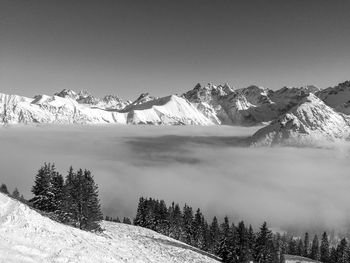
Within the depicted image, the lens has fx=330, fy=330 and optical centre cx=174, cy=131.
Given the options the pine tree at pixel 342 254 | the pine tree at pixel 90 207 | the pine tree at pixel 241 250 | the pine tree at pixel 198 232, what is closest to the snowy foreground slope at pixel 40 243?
the pine tree at pixel 90 207

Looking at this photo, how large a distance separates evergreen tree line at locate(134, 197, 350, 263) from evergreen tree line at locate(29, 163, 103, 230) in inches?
1049

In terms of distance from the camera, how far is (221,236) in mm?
83750

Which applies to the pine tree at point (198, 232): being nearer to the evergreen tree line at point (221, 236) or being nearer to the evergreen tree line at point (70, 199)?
the evergreen tree line at point (221, 236)

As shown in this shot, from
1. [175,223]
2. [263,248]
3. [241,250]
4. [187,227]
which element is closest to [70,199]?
[241,250]

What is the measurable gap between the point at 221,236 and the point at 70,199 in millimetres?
46304

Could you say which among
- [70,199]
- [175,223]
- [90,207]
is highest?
[70,199]

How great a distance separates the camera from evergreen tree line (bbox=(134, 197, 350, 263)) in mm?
62969

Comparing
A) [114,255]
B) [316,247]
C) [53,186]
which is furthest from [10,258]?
[316,247]

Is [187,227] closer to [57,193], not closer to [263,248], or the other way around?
[263,248]

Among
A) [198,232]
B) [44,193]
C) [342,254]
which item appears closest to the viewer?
[44,193]

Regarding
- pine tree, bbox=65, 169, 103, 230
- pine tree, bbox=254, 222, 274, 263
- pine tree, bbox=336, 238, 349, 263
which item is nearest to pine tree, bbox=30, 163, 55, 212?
pine tree, bbox=65, 169, 103, 230

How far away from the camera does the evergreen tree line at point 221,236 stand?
63.0m

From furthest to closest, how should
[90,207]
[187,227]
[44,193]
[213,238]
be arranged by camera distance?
[187,227]
[213,238]
[44,193]
[90,207]

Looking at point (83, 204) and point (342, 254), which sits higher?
point (83, 204)
